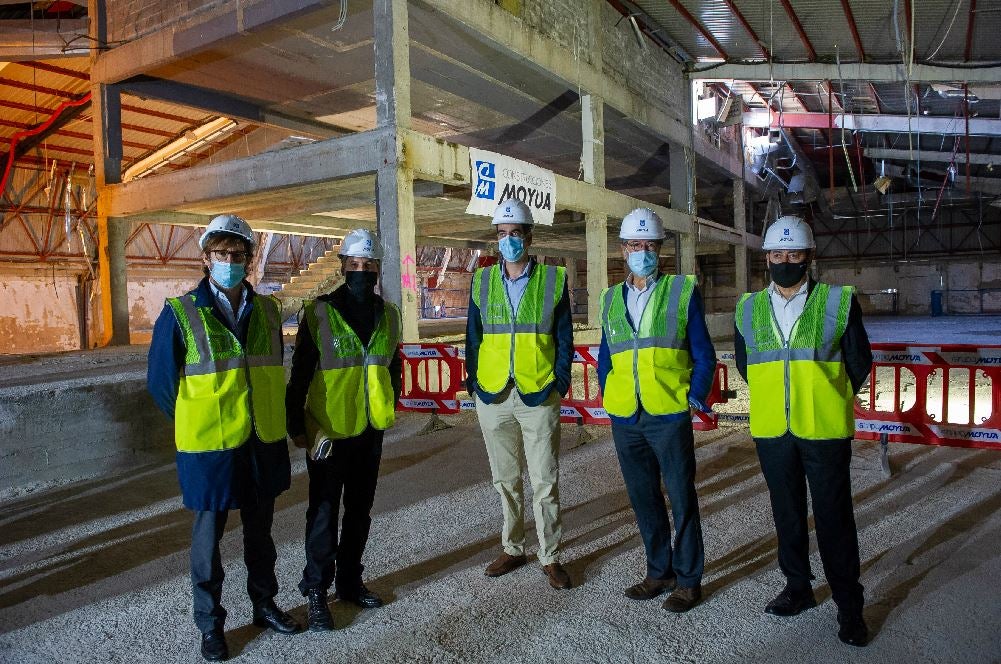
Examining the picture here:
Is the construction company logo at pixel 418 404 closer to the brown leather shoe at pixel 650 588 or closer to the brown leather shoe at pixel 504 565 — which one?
the brown leather shoe at pixel 504 565

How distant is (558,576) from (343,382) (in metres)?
1.67

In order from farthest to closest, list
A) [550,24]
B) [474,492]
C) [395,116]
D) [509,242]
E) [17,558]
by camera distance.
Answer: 1. [550,24]
2. [395,116]
3. [474,492]
4. [17,558]
5. [509,242]

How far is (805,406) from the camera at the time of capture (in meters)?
3.30

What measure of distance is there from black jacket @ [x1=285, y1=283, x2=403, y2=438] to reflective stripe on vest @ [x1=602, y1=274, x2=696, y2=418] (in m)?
1.40

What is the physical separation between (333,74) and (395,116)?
610 centimetres

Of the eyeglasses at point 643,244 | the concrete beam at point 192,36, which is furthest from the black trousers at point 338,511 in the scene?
the concrete beam at point 192,36

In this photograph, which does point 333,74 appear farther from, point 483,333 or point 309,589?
point 309,589

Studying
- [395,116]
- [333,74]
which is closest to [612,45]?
[333,74]

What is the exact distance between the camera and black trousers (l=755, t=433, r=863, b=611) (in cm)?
327

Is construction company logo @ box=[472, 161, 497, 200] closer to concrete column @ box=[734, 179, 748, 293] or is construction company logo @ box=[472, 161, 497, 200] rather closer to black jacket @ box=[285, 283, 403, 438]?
black jacket @ box=[285, 283, 403, 438]

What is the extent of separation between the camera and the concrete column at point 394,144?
9875 mm

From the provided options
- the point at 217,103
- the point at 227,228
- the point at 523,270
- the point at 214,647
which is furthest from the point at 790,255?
the point at 217,103

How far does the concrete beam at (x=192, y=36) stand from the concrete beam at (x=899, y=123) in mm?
13203

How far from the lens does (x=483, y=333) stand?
4176mm
